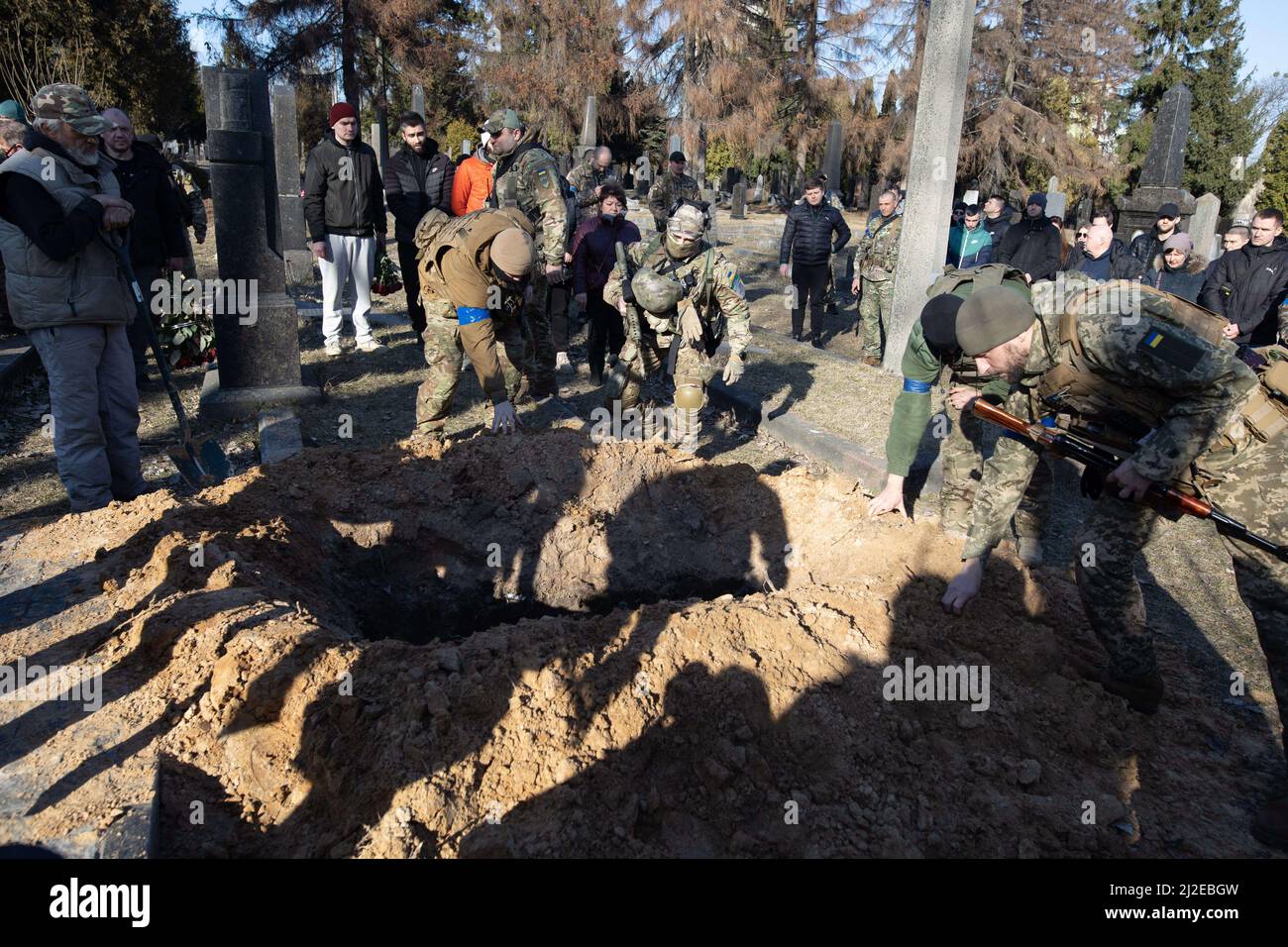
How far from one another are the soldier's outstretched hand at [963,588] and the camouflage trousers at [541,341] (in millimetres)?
4459

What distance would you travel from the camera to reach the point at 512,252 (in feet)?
16.3

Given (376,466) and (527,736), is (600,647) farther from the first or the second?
(376,466)

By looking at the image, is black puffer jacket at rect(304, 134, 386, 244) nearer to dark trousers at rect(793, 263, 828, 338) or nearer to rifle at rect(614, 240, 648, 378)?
rifle at rect(614, 240, 648, 378)

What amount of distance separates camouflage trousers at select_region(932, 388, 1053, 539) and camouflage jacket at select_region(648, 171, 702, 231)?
25.4 feet

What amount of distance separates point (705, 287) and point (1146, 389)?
348 centimetres

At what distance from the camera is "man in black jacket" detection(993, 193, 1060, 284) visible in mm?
8398

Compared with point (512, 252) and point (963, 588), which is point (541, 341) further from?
point (963, 588)

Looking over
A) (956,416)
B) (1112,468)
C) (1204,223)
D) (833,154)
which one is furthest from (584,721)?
(833,154)

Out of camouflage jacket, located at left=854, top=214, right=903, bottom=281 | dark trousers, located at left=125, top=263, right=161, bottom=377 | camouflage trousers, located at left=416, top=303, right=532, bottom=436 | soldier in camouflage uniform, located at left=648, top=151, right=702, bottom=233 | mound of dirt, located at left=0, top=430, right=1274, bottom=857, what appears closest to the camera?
mound of dirt, located at left=0, top=430, right=1274, bottom=857

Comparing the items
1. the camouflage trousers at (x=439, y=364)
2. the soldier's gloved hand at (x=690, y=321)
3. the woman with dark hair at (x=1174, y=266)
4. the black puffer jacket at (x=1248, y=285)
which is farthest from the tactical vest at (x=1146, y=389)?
the black puffer jacket at (x=1248, y=285)

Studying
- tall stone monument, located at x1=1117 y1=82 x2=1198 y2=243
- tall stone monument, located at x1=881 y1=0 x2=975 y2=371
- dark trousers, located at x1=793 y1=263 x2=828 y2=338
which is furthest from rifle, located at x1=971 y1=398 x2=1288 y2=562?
tall stone monument, located at x1=1117 y1=82 x2=1198 y2=243

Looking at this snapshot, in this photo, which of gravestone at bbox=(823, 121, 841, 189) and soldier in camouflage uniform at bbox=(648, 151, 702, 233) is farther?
gravestone at bbox=(823, 121, 841, 189)

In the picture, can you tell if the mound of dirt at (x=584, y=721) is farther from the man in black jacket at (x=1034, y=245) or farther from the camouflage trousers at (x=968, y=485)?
the man in black jacket at (x=1034, y=245)

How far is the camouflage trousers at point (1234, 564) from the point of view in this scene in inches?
114
